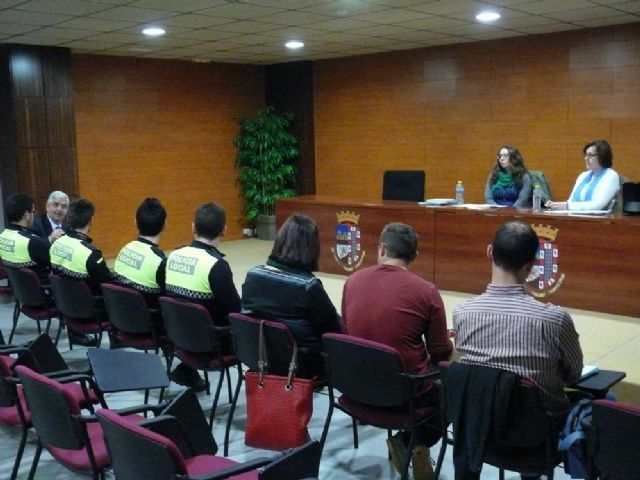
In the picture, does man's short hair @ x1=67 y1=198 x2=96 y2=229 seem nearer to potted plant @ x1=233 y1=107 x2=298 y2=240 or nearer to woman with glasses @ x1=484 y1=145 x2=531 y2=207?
woman with glasses @ x1=484 y1=145 x2=531 y2=207

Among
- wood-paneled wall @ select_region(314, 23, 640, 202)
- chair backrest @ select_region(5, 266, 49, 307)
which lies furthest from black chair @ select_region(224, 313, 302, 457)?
wood-paneled wall @ select_region(314, 23, 640, 202)

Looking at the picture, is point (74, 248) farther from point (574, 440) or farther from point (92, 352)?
point (574, 440)

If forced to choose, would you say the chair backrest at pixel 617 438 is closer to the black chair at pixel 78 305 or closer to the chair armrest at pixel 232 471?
the chair armrest at pixel 232 471

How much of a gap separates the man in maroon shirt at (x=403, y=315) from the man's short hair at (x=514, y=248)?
0.48 meters

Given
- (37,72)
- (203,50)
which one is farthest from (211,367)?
(203,50)

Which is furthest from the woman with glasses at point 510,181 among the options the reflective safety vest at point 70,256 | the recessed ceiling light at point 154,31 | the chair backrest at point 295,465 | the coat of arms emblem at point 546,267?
the chair backrest at point 295,465

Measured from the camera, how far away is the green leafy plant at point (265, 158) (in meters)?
10.5

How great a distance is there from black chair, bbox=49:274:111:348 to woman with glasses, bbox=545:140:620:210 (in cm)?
396

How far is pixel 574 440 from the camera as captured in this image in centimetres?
231

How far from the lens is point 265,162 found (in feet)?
34.5

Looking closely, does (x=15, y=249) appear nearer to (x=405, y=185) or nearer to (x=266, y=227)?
(x=405, y=185)

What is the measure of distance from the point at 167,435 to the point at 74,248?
261cm

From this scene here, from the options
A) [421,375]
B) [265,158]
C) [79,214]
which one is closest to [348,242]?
[79,214]

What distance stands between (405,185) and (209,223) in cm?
439
